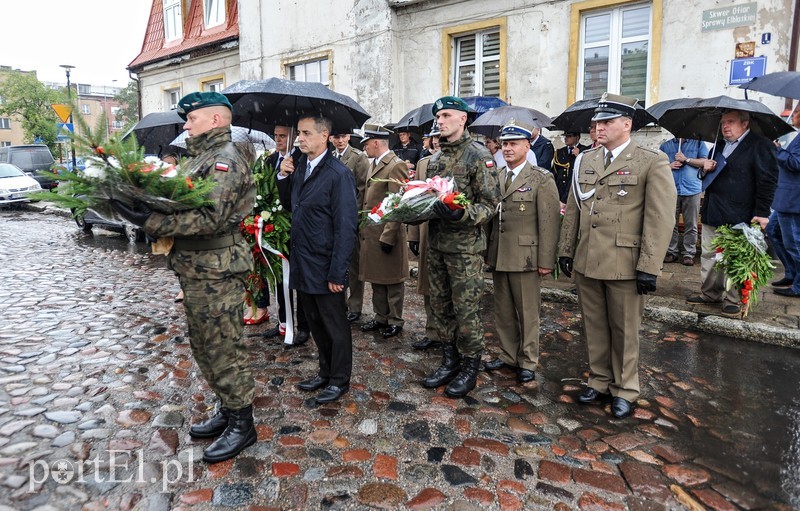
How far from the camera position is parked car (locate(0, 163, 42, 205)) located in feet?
60.0

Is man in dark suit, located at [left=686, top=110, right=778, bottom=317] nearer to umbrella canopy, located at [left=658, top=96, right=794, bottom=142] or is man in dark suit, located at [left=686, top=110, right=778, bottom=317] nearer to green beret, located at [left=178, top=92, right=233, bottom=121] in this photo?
umbrella canopy, located at [left=658, top=96, right=794, bottom=142]

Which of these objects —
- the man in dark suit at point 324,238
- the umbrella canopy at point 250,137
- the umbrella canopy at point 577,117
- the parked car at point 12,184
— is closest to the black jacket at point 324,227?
the man in dark suit at point 324,238

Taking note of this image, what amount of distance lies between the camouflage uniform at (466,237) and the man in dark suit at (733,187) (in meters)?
3.30

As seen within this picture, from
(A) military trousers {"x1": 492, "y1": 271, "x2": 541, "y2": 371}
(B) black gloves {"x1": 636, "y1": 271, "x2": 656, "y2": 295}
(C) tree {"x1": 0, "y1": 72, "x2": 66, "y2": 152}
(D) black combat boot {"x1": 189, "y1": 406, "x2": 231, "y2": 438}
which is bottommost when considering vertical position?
(D) black combat boot {"x1": 189, "y1": 406, "x2": 231, "y2": 438}

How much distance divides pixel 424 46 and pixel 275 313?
7.86 metres

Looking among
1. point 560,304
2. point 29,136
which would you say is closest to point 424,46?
point 560,304

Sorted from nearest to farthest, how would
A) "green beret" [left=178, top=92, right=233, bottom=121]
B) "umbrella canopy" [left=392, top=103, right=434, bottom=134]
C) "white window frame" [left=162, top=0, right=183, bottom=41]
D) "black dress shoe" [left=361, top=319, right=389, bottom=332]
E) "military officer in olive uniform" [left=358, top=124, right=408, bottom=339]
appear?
"green beret" [left=178, top=92, right=233, bottom=121], "military officer in olive uniform" [left=358, top=124, right=408, bottom=339], "black dress shoe" [left=361, top=319, right=389, bottom=332], "umbrella canopy" [left=392, top=103, right=434, bottom=134], "white window frame" [left=162, top=0, right=183, bottom=41]

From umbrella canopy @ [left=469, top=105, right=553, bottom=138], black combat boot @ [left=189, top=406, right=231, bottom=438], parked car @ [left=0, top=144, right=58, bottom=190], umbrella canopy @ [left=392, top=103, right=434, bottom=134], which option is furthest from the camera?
parked car @ [left=0, top=144, right=58, bottom=190]

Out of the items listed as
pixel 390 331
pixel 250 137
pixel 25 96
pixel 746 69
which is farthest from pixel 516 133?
pixel 25 96

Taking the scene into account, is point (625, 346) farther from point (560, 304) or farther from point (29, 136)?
point (29, 136)

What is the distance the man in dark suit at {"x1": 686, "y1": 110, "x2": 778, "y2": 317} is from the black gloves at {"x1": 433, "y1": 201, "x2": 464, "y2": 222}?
3.70 meters

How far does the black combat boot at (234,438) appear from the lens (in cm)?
315

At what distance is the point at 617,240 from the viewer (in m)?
3.73

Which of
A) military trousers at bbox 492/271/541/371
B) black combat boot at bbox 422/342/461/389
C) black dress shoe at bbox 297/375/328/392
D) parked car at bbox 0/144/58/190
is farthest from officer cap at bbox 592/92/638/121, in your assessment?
parked car at bbox 0/144/58/190
